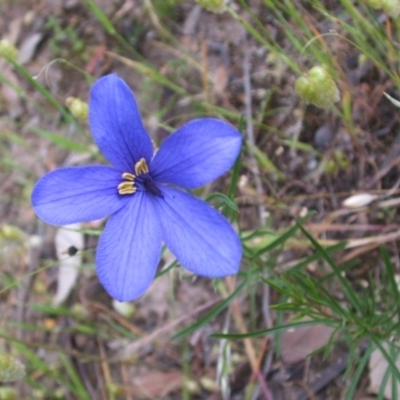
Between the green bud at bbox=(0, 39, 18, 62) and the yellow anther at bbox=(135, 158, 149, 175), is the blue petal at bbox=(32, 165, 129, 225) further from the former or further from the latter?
the green bud at bbox=(0, 39, 18, 62)

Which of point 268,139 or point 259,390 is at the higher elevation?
point 268,139

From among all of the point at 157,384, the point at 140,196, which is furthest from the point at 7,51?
the point at 157,384

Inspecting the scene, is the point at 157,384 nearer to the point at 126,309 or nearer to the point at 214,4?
the point at 126,309

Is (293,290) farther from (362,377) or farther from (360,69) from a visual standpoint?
(360,69)

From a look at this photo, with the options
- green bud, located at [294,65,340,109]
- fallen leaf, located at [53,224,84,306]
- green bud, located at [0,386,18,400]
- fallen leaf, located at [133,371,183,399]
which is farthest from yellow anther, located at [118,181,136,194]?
green bud, located at [0,386,18,400]

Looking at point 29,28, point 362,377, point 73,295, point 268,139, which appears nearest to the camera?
point 362,377

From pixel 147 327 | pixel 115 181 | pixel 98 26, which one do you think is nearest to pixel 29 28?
pixel 98 26

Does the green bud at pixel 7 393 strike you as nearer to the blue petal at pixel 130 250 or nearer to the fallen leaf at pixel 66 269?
the fallen leaf at pixel 66 269

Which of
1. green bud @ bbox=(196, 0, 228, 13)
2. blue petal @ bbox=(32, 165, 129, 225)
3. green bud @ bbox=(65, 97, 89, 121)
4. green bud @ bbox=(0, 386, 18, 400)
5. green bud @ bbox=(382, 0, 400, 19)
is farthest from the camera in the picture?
green bud @ bbox=(0, 386, 18, 400)
